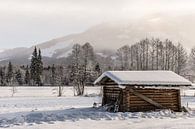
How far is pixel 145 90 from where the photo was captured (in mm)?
29859

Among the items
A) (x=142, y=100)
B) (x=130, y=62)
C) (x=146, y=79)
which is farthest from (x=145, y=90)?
(x=130, y=62)

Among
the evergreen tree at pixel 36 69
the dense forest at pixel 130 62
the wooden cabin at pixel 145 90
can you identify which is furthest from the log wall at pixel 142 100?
the evergreen tree at pixel 36 69

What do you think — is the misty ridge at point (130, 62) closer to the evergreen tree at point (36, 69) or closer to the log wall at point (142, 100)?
the evergreen tree at point (36, 69)

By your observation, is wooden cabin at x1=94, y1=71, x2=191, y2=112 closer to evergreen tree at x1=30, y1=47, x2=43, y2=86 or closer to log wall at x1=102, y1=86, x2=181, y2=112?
log wall at x1=102, y1=86, x2=181, y2=112

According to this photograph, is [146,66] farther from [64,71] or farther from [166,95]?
[166,95]

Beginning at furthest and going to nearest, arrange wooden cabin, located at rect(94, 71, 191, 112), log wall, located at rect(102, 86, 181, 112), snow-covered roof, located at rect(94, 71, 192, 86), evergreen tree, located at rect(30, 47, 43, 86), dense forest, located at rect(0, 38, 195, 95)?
evergreen tree, located at rect(30, 47, 43, 86)
dense forest, located at rect(0, 38, 195, 95)
log wall, located at rect(102, 86, 181, 112)
wooden cabin, located at rect(94, 71, 191, 112)
snow-covered roof, located at rect(94, 71, 192, 86)

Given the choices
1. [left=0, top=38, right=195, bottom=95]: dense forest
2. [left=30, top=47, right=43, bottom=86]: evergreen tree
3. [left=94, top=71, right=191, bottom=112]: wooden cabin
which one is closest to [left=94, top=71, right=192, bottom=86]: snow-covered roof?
[left=94, top=71, right=191, bottom=112]: wooden cabin

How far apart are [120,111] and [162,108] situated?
3.51 m

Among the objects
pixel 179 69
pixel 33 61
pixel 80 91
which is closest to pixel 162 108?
pixel 80 91

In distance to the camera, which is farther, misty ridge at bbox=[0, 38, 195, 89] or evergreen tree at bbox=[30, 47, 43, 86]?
evergreen tree at bbox=[30, 47, 43, 86]

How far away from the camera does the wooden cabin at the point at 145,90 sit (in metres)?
28.8

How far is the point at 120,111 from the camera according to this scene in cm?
2883

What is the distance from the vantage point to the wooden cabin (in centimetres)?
2881

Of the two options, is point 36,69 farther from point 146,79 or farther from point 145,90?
point 146,79
